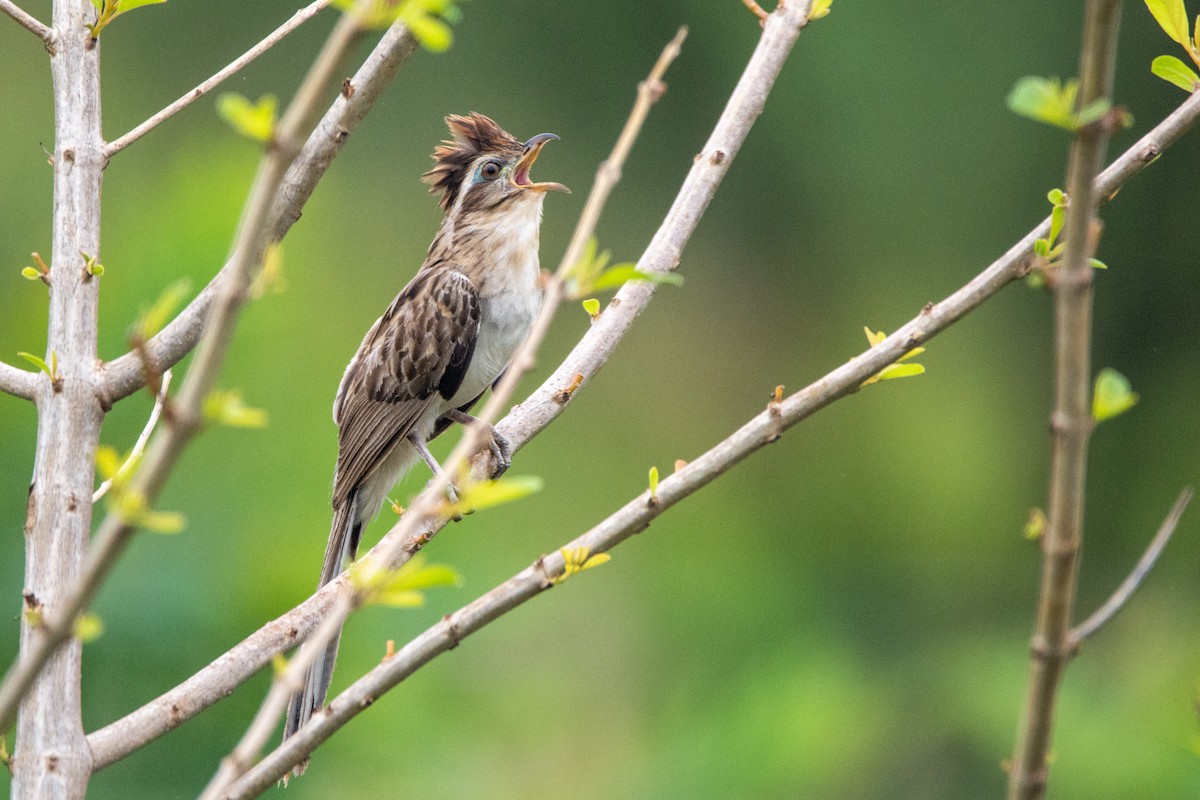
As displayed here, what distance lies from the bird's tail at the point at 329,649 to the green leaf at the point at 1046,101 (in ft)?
5.29

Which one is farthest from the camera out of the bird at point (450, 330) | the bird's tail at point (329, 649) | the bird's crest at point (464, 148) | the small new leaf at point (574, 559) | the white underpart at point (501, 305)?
the bird's crest at point (464, 148)

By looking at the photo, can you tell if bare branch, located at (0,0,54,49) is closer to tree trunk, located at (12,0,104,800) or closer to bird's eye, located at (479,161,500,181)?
tree trunk, located at (12,0,104,800)

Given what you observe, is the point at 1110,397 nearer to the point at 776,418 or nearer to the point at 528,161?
the point at 776,418

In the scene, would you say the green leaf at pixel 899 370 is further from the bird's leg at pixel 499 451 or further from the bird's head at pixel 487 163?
the bird's head at pixel 487 163

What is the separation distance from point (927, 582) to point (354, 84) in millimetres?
3606

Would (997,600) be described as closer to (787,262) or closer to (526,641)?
(787,262)

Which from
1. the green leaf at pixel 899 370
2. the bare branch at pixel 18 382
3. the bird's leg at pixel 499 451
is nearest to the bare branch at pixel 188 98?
the bare branch at pixel 18 382

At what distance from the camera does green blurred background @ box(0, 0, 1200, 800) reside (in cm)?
384

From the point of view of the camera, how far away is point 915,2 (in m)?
4.43

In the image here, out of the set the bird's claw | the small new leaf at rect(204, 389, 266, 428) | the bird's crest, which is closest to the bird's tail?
the bird's claw

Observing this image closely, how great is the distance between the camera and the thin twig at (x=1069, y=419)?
0.78m

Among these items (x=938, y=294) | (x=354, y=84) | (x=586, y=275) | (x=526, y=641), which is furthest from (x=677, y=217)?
(x=938, y=294)

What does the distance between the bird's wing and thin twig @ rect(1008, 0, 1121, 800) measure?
1.97m

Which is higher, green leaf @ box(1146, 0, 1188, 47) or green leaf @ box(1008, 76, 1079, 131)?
green leaf @ box(1146, 0, 1188, 47)
